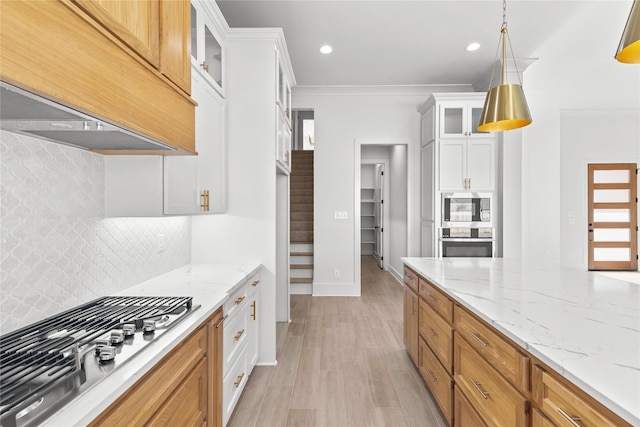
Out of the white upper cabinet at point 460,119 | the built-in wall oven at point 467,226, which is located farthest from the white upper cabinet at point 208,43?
the built-in wall oven at point 467,226

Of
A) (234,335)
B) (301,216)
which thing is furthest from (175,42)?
(301,216)

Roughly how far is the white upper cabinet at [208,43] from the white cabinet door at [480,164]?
3146 mm

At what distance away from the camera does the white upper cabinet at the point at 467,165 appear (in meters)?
4.28

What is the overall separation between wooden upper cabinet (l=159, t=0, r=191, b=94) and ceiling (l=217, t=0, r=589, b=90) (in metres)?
1.86

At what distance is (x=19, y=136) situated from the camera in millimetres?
1276

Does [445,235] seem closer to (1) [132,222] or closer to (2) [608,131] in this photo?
(1) [132,222]

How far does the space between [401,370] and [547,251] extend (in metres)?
2.94

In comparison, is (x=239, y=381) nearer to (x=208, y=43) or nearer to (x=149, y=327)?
(x=149, y=327)

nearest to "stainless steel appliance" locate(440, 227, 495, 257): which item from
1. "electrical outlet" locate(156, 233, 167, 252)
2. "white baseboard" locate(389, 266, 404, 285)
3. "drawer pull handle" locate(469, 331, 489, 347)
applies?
"white baseboard" locate(389, 266, 404, 285)

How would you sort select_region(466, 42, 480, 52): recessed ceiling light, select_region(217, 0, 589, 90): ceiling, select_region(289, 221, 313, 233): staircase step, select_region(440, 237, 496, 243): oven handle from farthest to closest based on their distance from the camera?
1. select_region(289, 221, 313, 233): staircase step
2. select_region(440, 237, 496, 243): oven handle
3. select_region(466, 42, 480, 52): recessed ceiling light
4. select_region(217, 0, 589, 90): ceiling

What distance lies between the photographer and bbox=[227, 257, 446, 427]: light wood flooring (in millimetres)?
2125

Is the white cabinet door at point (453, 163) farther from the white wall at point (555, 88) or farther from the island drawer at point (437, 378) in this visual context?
the island drawer at point (437, 378)

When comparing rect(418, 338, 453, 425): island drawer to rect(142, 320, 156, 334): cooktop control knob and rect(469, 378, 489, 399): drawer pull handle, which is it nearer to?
rect(469, 378, 489, 399): drawer pull handle

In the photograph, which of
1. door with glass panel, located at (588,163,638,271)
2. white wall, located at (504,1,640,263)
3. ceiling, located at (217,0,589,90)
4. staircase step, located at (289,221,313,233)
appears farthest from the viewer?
door with glass panel, located at (588,163,638,271)
